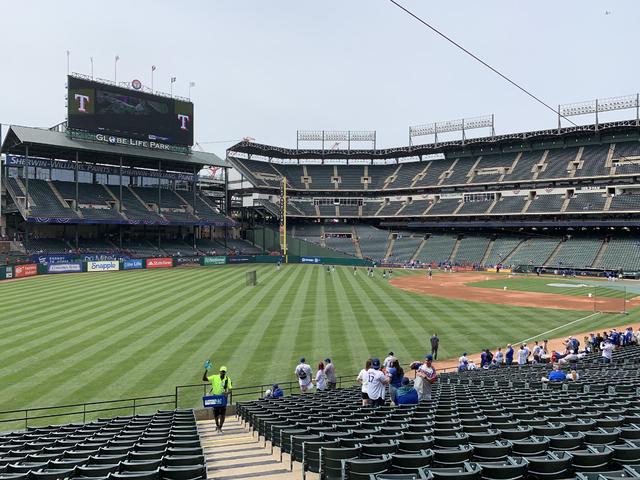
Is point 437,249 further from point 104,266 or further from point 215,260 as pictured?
point 104,266

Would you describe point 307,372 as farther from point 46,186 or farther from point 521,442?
point 46,186

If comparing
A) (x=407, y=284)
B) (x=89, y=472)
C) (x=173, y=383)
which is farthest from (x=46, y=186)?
(x=89, y=472)

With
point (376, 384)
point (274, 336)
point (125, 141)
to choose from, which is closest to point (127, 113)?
point (125, 141)

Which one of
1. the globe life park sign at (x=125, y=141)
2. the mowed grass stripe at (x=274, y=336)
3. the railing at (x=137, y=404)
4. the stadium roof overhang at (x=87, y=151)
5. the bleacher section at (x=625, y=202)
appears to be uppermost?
the globe life park sign at (x=125, y=141)

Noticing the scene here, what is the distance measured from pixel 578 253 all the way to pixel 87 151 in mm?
72534

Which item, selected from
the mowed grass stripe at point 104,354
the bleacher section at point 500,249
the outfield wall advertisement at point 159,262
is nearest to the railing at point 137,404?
the mowed grass stripe at point 104,354

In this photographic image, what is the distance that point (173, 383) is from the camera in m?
18.9

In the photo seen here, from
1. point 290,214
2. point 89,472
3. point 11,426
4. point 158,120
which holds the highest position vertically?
point 158,120

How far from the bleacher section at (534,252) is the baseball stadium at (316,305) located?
0.57 meters

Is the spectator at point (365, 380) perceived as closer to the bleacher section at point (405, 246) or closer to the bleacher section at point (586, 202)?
the bleacher section at point (586, 202)

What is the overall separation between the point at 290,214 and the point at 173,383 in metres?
77.1

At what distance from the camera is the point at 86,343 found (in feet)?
79.6

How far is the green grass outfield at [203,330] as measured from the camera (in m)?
19.6

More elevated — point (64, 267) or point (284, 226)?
point (284, 226)
